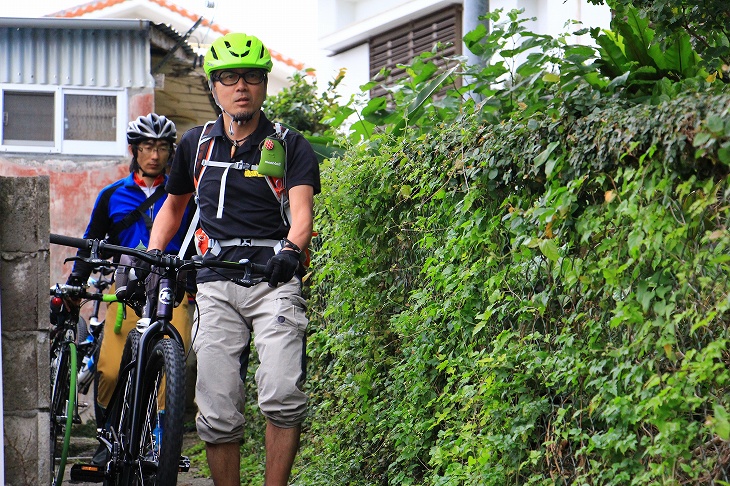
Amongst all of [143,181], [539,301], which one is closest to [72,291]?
[143,181]

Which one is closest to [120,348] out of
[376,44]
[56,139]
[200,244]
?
[200,244]

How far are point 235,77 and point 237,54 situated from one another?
119mm

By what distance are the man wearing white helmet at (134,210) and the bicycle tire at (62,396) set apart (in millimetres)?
188

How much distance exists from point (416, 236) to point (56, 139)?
809cm

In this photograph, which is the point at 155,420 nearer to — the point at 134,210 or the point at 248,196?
the point at 248,196

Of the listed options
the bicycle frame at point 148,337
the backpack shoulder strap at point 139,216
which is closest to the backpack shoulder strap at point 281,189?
the bicycle frame at point 148,337

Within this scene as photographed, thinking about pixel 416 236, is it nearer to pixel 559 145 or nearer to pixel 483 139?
pixel 483 139

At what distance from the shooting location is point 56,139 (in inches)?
489

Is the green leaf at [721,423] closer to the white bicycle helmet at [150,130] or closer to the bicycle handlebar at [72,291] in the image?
the bicycle handlebar at [72,291]

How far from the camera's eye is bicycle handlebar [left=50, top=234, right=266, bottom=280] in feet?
16.4

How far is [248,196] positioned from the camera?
548cm

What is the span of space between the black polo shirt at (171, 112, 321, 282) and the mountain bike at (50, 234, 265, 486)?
0.29m

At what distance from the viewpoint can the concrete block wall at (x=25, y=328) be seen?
4.67 m

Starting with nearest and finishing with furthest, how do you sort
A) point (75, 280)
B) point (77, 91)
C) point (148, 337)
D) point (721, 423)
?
point (721, 423) < point (148, 337) < point (75, 280) < point (77, 91)
